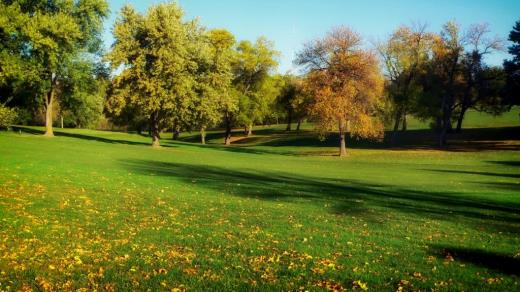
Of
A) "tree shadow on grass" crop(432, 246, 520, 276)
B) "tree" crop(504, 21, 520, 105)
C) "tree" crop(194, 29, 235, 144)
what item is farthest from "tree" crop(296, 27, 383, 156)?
"tree shadow on grass" crop(432, 246, 520, 276)

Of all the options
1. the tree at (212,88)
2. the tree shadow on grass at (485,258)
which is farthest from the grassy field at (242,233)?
the tree at (212,88)

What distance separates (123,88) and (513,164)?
37.9 m

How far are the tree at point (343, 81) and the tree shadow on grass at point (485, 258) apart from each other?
3621cm

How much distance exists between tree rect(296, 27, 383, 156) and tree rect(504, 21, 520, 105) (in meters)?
19.0

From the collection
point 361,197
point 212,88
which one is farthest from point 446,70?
point 361,197

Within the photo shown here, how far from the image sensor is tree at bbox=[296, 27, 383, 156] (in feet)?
154

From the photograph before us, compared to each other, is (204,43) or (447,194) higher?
(204,43)

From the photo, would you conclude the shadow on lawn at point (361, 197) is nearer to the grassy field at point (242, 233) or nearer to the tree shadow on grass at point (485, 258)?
the grassy field at point (242, 233)

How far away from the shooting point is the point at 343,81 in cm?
4809

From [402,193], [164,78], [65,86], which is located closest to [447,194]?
[402,193]

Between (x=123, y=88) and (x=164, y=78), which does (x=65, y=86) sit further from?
(x=164, y=78)

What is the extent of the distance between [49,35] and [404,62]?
138ft

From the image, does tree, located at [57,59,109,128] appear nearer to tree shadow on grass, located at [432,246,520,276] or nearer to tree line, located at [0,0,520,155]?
tree line, located at [0,0,520,155]

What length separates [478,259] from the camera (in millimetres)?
9844
